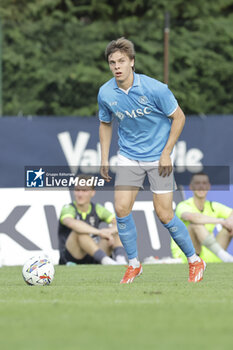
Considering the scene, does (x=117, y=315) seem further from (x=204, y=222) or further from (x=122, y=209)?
(x=204, y=222)

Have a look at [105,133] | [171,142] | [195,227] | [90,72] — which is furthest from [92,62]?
[171,142]

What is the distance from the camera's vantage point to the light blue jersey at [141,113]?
24.6 ft

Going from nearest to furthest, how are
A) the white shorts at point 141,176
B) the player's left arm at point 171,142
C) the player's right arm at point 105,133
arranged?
the player's left arm at point 171,142, the white shorts at point 141,176, the player's right arm at point 105,133

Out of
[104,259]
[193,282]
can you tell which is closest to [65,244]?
[104,259]

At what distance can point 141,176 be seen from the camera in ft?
25.3

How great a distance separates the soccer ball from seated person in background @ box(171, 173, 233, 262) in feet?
12.6

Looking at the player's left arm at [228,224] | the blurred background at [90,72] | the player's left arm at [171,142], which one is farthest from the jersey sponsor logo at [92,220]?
the player's left arm at [171,142]

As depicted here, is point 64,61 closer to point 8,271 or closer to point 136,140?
point 8,271

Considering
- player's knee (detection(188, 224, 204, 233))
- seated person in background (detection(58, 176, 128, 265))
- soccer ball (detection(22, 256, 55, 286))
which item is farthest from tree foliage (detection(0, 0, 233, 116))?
soccer ball (detection(22, 256, 55, 286))

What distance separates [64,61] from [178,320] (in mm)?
12608

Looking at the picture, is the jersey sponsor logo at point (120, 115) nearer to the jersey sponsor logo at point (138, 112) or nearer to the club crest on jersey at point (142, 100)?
the jersey sponsor logo at point (138, 112)

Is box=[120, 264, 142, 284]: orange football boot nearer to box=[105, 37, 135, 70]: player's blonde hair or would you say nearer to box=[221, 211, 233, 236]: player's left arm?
box=[105, 37, 135, 70]: player's blonde hair

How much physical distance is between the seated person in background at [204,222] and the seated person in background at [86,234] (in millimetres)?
843

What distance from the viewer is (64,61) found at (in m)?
17.3
